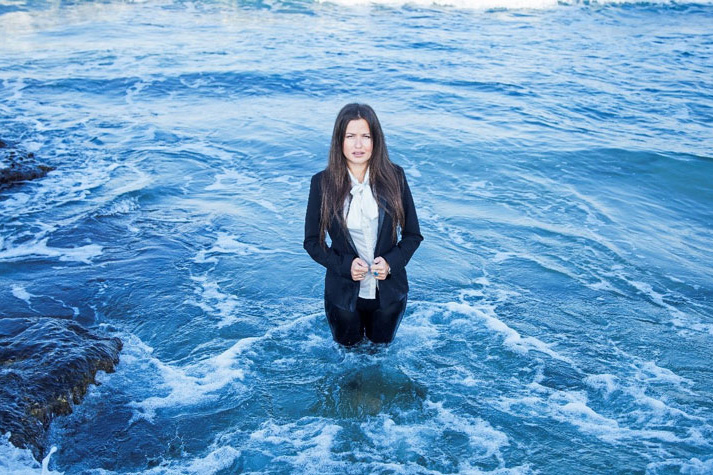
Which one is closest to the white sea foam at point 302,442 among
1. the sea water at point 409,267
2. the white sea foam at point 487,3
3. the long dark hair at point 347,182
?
the sea water at point 409,267

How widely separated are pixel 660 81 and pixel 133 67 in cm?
1451

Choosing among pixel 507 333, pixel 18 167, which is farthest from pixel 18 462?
pixel 18 167

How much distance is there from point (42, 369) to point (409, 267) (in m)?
4.11

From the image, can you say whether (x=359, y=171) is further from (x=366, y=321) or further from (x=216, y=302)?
(x=216, y=302)

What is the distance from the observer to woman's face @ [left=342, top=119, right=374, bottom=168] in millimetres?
4465

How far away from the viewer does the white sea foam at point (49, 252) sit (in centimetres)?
748

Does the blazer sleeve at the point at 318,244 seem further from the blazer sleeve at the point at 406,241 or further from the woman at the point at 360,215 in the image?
the blazer sleeve at the point at 406,241

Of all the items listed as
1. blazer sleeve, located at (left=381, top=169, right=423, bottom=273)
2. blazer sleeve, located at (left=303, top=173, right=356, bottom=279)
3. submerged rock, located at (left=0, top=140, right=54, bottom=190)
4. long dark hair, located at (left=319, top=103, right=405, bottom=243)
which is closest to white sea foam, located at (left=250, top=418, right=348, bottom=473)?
blazer sleeve, located at (left=303, top=173, right=356, bottom=279)

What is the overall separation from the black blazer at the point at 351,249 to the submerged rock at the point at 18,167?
700 cm

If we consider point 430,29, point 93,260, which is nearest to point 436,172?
point 93,260

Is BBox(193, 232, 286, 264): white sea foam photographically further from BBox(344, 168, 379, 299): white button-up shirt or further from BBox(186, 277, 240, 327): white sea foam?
BBox(344, 168, 379, 299): white button-up shirt

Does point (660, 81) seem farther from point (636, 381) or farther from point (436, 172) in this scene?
point (636, 381)

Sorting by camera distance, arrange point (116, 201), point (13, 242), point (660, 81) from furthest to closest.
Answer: point (660, 81)
point (116, 201)
point (13, 242)

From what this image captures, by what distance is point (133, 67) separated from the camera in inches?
734
